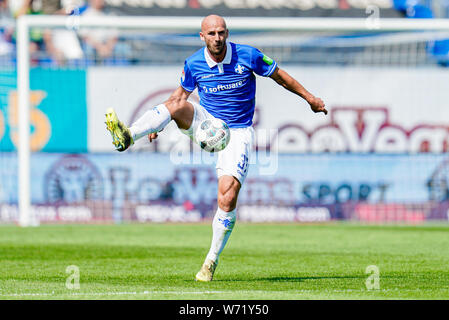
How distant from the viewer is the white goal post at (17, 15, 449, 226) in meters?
18.6

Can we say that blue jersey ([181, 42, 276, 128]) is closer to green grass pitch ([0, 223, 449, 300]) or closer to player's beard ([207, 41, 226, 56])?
player's beard ([207, 41, 226, 56])

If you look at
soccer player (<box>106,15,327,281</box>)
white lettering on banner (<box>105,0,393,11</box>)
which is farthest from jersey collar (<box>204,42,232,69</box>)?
white lettering on banner (<box>105,0,393,11</box>)

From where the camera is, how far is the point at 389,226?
64.1ft

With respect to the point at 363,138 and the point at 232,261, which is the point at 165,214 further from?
the point at 232,261

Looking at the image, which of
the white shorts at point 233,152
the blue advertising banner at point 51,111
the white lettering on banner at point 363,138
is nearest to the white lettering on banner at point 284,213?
the white lettering on banner at point 363,138

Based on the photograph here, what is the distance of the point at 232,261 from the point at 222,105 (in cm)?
Answer: 279

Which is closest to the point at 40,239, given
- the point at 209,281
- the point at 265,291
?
the point at 209,281

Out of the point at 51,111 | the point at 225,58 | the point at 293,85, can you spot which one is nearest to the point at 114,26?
the point at 51,111

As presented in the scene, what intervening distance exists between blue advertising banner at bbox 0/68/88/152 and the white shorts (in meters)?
11.4

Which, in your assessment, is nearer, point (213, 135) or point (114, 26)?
point (213, 135)

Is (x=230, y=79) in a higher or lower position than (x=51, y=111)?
lower

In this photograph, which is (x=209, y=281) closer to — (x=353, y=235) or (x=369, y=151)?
(x=353, y=235)

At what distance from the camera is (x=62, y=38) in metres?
22.5

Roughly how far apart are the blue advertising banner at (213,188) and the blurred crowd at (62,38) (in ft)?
8.23
